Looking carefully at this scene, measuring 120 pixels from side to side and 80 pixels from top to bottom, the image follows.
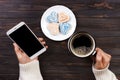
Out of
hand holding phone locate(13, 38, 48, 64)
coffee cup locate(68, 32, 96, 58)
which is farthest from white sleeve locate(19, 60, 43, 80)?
coffee cup locate(68, 32, 96, 58)

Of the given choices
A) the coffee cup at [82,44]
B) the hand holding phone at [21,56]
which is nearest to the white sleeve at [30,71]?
the hand holding phone at [21,56]

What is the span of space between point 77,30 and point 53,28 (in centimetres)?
8

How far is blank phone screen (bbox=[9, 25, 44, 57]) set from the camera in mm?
1132

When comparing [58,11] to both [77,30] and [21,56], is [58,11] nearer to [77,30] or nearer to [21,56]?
[77,30]

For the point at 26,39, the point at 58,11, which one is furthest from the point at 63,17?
the point at 26,39

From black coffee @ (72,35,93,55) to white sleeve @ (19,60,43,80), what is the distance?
0.46 feet

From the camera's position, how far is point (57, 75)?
1240mm

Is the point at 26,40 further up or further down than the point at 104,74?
further up

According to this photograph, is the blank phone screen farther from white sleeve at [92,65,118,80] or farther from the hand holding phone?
white sleeve at [92,65,118,80]

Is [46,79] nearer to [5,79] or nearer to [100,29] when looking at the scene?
[5,79]

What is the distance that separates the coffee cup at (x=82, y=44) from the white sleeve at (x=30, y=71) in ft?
0.43

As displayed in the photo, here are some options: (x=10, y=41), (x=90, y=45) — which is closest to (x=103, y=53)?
(x=90, y=45)

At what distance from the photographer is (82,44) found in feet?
3.84

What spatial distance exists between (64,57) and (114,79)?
181 mm
